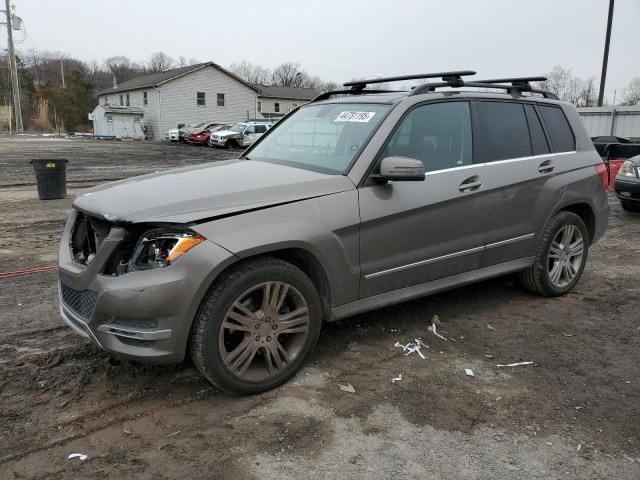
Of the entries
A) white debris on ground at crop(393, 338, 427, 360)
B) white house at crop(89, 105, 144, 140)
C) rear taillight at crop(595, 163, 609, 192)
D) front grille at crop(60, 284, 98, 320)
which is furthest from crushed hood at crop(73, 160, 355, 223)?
white house at crop(89, 105, 144, 140)

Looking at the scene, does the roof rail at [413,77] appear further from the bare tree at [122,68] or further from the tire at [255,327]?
the bare tree at [122,68]

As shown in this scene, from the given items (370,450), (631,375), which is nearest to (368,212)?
(370,450)

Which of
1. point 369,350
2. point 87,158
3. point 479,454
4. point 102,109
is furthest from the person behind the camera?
point 102,109

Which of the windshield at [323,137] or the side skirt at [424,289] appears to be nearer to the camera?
the side skirt at [424,289]

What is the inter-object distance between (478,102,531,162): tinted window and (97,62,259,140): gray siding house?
45.7 m

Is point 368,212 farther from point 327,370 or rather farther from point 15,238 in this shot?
point 15,238

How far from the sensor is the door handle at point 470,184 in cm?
411

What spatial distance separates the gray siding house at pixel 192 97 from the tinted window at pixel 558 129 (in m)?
45.5

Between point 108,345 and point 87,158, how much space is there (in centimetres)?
2253

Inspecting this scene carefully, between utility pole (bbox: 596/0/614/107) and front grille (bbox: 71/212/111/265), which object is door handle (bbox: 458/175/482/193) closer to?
front grille (bbox: 71/212/111/265)

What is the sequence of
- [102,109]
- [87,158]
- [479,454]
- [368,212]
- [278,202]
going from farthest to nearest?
[102,109] → [87,158] → [368,212] → [278,202] → [479,454]

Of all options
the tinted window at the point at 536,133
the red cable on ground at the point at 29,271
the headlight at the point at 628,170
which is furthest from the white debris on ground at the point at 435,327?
the headlight at the point at 628,170

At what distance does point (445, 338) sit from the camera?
4.25 metres

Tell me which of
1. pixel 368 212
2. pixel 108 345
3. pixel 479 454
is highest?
pixel 368 212
